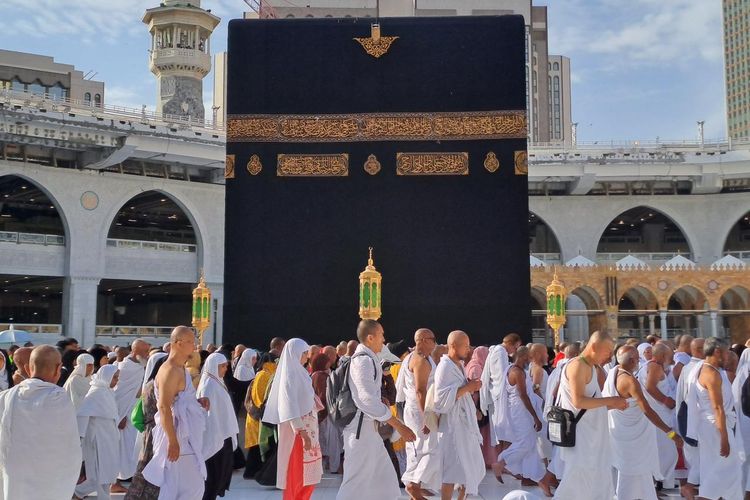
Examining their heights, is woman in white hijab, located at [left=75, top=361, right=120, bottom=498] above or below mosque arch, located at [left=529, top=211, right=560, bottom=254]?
below

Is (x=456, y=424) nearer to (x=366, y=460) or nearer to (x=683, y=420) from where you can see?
(x=366, y=460)

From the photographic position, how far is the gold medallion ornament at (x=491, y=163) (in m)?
11.2

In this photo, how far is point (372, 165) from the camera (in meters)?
11.4

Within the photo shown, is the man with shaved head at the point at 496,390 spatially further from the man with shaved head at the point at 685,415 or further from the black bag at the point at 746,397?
the black bag at the point at 746,397

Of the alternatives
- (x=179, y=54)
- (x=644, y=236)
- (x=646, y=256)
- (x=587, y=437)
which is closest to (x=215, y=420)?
(x=587, y=437)

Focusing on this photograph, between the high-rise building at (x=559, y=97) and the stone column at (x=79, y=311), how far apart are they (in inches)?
1913

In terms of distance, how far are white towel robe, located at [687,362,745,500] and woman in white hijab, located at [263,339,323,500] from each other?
208 cm

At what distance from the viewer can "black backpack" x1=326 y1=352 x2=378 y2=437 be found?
4.15 metres

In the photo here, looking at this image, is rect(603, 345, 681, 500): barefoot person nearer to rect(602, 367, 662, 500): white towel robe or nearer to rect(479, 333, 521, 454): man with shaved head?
rect(602, 367, 662, 500): white towel robe

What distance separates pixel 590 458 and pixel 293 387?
1.47 m

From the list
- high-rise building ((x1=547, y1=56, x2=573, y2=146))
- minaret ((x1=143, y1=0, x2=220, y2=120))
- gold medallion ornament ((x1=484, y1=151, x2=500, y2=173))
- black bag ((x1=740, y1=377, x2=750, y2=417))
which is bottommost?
black bag ((x1=740, y1=377, x2=750, y2=417))

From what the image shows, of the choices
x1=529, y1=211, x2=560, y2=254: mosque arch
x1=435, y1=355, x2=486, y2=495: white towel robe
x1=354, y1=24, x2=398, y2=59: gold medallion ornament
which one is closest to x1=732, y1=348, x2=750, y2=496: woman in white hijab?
x1=435, y1=355, x2=486, y2=495: white towel robe

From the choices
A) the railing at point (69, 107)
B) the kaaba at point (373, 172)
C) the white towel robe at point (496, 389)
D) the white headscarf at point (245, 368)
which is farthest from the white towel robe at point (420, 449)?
the railing at point (69, 107)

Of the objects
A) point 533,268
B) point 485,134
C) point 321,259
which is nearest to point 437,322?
point 321,259
